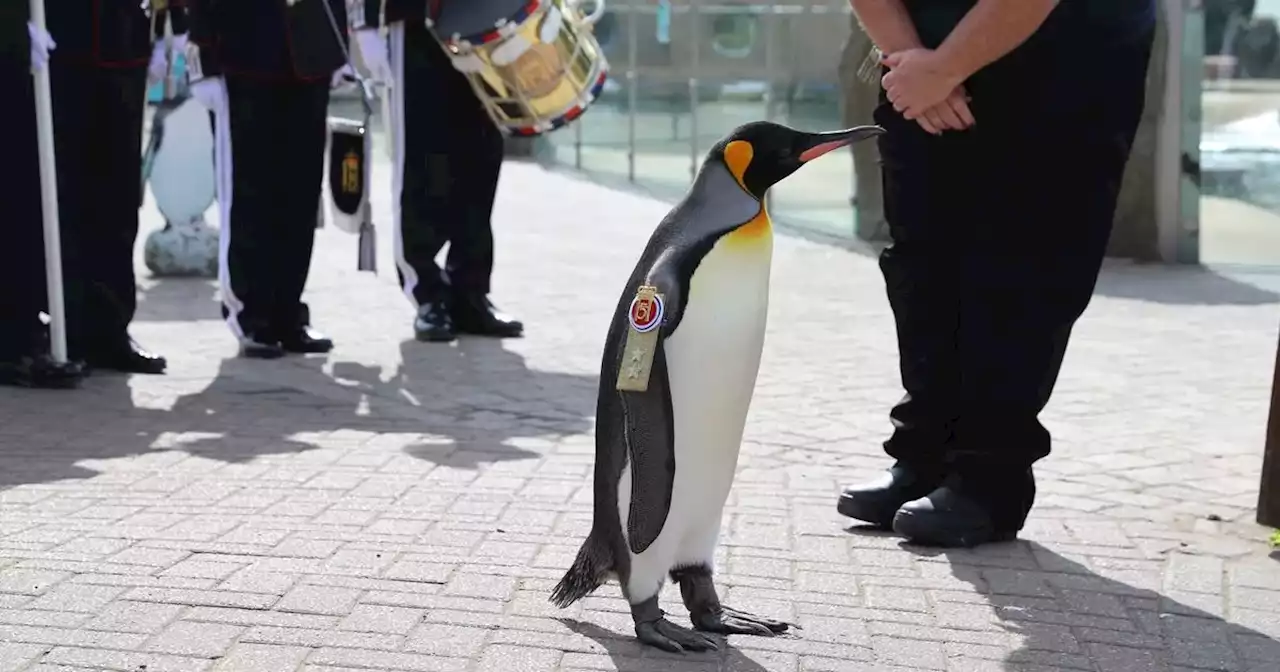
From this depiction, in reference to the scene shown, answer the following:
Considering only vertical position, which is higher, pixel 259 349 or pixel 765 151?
pixel 765 151

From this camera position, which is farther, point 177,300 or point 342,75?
point 177,300

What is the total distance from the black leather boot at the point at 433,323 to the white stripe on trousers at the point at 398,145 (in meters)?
0.08

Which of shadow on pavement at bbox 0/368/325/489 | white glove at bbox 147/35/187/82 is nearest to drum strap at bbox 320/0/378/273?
white glove at bbox 147/35/187/82

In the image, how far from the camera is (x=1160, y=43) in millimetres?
9680

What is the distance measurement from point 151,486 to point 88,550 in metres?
0.73

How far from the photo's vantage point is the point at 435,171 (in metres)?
7.15

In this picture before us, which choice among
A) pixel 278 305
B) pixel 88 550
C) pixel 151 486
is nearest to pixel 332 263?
pixel 278 305

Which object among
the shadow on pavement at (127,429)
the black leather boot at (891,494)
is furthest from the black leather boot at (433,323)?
the black leather boot at (891,494)

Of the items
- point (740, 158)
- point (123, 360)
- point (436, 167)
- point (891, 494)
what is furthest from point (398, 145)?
point (740, 158)

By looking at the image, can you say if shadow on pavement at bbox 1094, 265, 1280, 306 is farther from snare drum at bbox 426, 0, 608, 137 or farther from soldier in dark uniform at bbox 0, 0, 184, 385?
soldier in dark uniform at bbox 0, 0, 184, 385

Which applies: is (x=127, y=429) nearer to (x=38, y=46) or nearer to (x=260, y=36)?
(x=38, y=46)

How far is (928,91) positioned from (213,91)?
3.62 meters

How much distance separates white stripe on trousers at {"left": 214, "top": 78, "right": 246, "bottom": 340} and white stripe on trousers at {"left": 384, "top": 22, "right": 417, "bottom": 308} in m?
0.78

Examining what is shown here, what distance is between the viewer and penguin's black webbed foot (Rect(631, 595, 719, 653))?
3201mm
